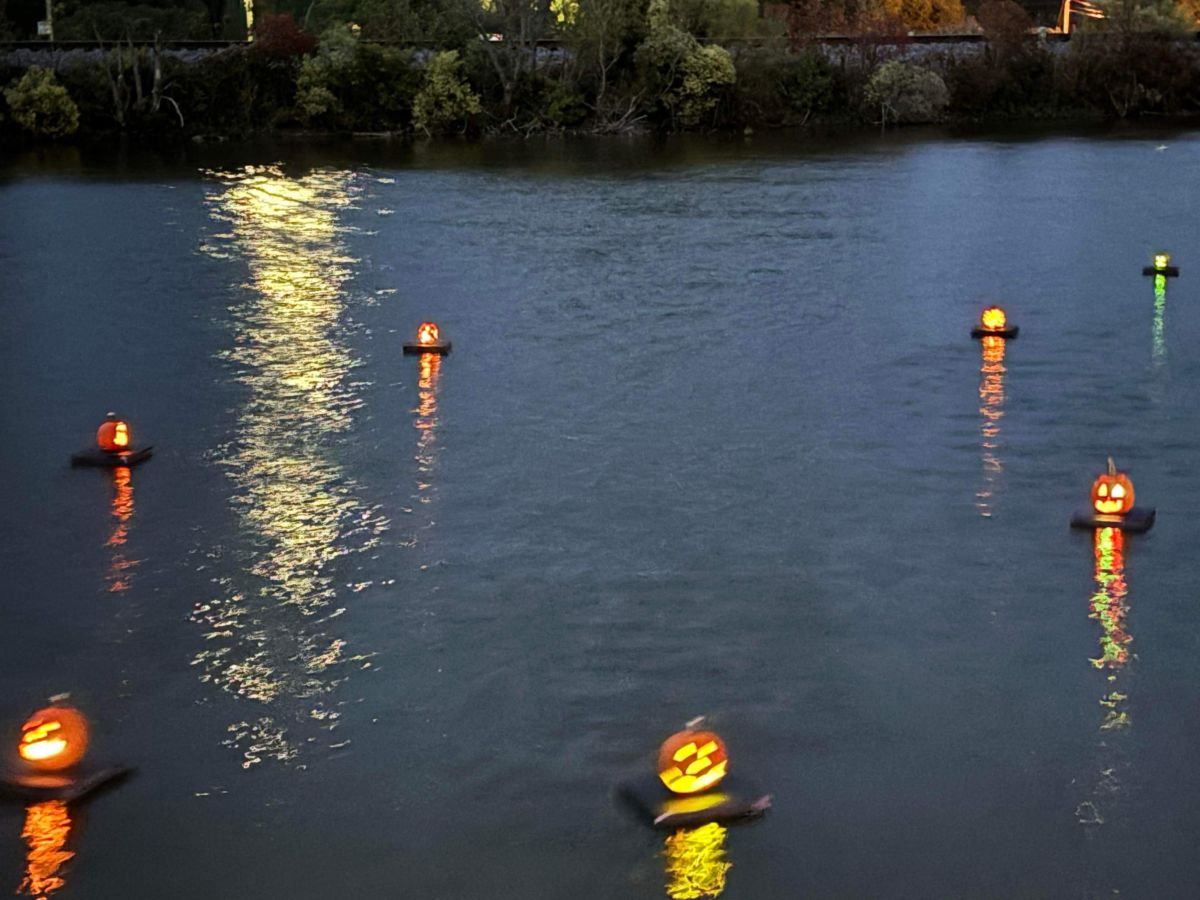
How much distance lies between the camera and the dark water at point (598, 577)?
26.1ft

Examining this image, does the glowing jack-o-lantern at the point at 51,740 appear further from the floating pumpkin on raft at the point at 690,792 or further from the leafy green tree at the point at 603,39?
the leafy green tree at the point at 603,39

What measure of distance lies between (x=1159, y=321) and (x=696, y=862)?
13531 millimetres

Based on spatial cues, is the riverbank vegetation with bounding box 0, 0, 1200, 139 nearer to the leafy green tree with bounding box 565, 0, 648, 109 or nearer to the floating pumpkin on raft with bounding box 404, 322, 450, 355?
the leafy green tree with bounding box 565, 0, 648, 109

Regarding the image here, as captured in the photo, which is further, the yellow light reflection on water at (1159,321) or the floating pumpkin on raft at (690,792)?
the yellow light reflection on water at (1159,321)

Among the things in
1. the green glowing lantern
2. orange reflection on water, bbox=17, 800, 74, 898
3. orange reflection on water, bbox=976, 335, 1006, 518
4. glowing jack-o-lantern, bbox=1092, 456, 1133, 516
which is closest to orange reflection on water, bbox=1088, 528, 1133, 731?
glowing jack-o-lantern, bbox=1092, 456, 1133, 516

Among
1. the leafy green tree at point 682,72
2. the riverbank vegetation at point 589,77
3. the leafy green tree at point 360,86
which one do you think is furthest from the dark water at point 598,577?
the leafy green tree at point 360,86

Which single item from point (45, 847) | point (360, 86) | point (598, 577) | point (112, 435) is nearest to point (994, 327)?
point (598, 577)

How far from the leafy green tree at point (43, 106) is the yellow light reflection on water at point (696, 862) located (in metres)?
44.6

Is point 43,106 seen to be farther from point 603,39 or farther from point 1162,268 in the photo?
point 1162,268

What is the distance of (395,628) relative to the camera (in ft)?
33.9

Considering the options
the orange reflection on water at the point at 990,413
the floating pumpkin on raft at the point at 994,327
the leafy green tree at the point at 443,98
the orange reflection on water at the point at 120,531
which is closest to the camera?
the orange reflection on water at the point at 120,531

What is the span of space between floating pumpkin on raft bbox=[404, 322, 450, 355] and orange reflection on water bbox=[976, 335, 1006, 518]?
5079 mm

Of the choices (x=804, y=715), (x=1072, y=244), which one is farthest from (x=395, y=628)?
(x=1072, y=244)

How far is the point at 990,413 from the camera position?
50.3 feet
